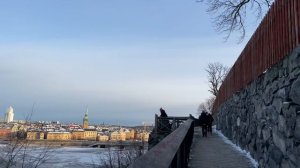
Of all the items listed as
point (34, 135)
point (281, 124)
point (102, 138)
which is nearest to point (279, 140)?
point (281, 124)

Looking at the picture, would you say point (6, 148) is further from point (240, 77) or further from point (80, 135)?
point (80, 135)

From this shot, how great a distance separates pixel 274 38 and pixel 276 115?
4.63 ft

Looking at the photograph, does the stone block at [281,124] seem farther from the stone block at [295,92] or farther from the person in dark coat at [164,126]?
the person in dark coat at [164,126]

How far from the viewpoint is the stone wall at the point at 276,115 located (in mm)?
5027

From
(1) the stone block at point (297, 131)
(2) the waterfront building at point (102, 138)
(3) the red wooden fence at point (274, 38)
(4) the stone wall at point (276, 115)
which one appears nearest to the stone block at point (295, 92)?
(4) the stone wall at point (276, 115)

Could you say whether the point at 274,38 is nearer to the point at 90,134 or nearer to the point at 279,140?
the point at 279,140

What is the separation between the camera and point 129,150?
18.3 m

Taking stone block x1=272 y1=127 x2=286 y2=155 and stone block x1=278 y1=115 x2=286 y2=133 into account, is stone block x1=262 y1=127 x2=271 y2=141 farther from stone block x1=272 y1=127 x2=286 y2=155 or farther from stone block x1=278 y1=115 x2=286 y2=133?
stone block x1=278 y1=115 x2=286 y2=133

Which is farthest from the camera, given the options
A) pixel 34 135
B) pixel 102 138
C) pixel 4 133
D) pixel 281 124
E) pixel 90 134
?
pixel 90 134

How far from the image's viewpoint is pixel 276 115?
6180 mm

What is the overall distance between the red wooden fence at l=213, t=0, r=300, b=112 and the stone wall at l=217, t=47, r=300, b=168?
18 centimetres

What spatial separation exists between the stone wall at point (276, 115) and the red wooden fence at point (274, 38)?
0.59 ft

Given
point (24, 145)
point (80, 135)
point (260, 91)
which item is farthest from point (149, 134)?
point (80, 135)

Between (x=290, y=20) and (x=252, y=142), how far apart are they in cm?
427
